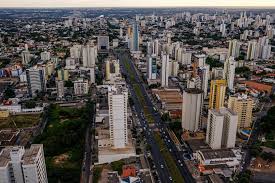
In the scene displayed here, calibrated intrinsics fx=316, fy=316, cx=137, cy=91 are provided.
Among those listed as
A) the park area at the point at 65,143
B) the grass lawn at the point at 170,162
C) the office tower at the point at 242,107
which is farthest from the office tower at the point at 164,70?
the grass lawn at the point at 170,162

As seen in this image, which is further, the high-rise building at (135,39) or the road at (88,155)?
the high-rise building at (135,39)

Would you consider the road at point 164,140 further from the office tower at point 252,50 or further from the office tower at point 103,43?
the office tower at point 103,43

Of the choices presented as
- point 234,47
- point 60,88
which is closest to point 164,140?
point 60,88

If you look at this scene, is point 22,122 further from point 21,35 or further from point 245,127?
point 21,35

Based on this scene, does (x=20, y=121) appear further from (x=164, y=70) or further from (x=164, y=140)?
(x=164, y=70)

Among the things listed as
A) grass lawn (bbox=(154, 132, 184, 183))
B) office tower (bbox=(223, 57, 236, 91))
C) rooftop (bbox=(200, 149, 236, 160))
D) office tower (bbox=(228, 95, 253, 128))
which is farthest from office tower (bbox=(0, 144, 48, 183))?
office tower (bbox=(223, 57, 236, 91))

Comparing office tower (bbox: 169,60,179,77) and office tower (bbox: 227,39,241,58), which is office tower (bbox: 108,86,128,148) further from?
office tower (bbox: 227,39,241,58)

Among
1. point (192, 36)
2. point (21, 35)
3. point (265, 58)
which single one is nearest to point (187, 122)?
point (265, 58)
